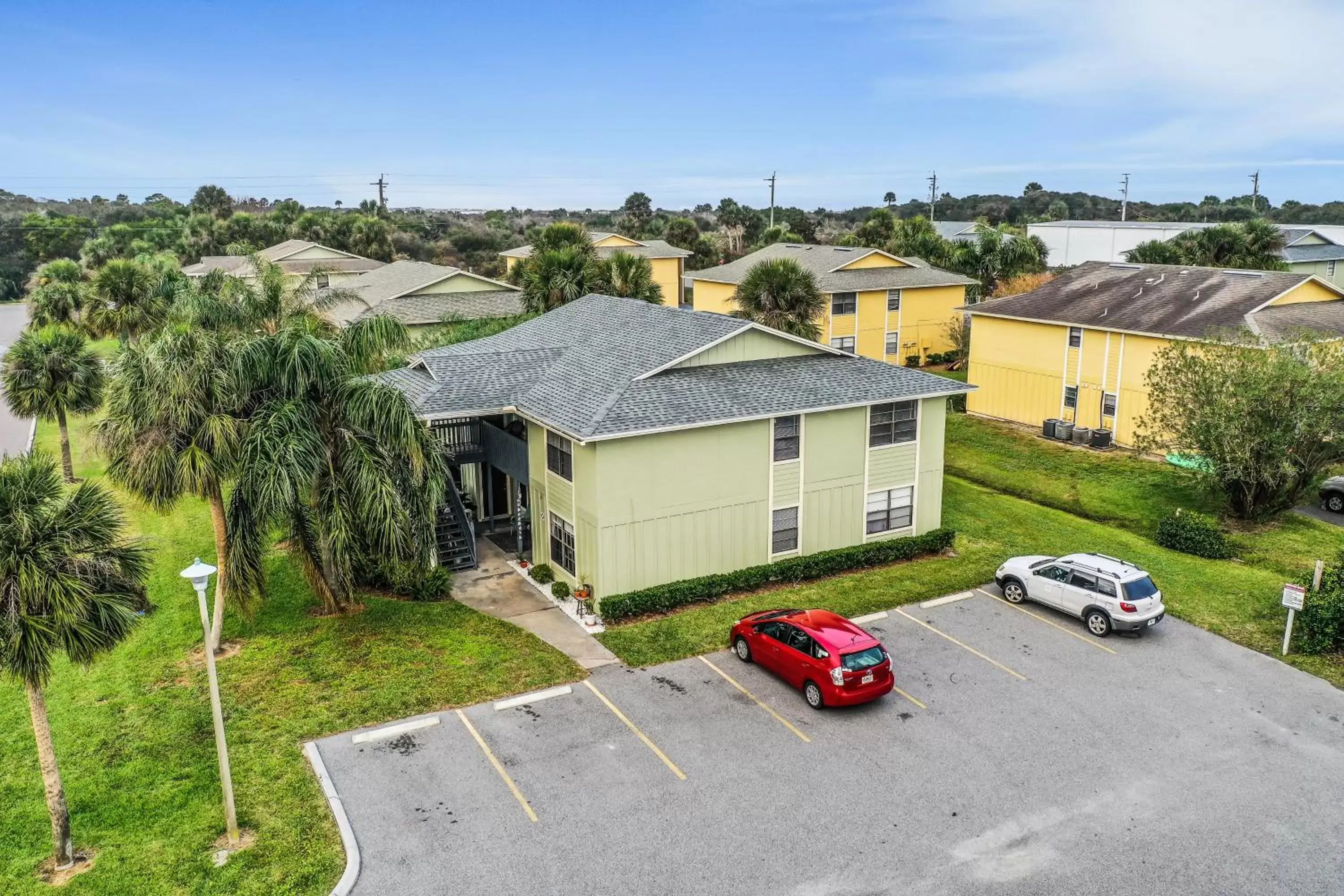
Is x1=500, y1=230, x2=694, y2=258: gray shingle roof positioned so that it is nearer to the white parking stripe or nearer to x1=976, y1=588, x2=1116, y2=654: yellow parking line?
x1=976, y1=588, x2=1116, y2=654: yellow parking line

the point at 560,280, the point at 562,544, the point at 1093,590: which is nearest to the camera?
the point at 1093,590

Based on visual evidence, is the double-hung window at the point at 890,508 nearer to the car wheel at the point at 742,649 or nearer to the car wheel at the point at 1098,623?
the car wheel at the point at 1098,623

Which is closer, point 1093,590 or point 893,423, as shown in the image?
point 1093,590

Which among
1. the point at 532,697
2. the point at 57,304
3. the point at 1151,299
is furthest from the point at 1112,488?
the point at 57,304

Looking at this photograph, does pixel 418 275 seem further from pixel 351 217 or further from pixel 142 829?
pixel 351 217

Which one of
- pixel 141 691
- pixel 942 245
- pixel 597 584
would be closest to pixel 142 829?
pixel 141 691

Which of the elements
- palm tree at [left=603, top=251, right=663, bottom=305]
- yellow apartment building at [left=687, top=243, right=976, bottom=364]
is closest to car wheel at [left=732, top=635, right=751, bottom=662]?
palm tree at [left=603, top=251, right=663, bottom=305]

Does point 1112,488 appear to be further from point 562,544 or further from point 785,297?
point 562,544

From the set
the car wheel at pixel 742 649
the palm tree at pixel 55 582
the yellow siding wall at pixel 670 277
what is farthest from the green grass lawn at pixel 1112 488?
the yellow siding wall at pixel 670 277
